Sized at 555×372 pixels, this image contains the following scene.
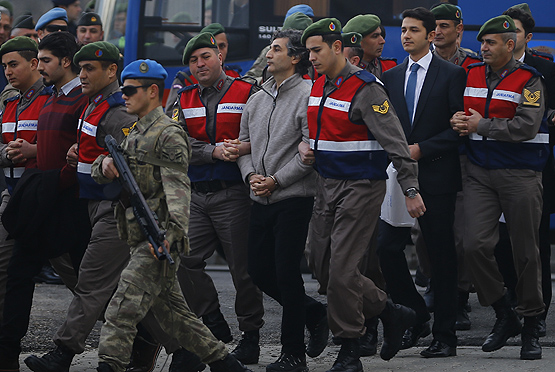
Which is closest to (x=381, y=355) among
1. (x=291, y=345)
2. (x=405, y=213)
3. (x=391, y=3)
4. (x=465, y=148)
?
(x=291, y=345)

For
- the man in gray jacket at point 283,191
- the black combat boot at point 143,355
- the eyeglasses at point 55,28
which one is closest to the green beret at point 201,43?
the man in gray jacket at point 283,191

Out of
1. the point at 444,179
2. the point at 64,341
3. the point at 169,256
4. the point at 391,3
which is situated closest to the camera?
the point at 169,256

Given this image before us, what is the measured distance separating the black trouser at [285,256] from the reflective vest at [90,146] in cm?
93

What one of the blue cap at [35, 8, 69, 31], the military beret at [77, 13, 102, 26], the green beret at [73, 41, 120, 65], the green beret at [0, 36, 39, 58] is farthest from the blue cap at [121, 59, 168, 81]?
the military beret at [77, 13, 102, 26]

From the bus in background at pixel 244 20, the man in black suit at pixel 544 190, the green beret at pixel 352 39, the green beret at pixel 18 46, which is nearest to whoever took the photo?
the green beret at pixel 18 46

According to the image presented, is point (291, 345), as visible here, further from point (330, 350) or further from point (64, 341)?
point (64, 341)

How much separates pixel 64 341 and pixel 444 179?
8.01ft

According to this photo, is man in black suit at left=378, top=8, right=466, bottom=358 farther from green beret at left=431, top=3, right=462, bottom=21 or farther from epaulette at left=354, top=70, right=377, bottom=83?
green beret at left=431, top=3, right=462, bottom=21

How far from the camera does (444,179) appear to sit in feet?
20.8

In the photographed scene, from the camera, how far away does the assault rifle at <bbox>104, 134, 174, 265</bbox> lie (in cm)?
501

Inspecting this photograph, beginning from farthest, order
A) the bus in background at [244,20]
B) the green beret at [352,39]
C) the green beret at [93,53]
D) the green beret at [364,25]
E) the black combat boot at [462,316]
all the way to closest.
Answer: the bus in background at [244,20]
the green beret at [364,25]
the black combat boot at [462,316]
the green beret at [352,39]
the green beret at [93,53]

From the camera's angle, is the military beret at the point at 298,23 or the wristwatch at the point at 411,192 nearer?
the wristwatch at the point at 411,192

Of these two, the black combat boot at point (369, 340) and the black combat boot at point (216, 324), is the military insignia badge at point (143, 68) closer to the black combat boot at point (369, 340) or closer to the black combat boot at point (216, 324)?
the black combat boot at point (216, 324)

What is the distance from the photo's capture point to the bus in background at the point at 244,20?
37.1 ft
